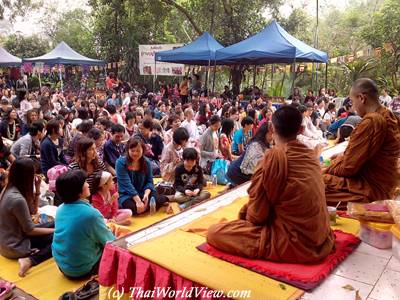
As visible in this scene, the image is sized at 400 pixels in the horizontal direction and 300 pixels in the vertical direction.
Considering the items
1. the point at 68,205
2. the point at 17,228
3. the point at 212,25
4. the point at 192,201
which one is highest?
the point at 212,25

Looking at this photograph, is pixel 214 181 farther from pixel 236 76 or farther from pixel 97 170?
pixel 236 76

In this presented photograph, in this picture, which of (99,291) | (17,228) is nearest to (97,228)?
(99,291)

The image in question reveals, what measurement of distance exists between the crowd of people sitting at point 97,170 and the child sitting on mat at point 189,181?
0.04 ft

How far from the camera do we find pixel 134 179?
171 inches

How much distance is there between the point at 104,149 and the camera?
16.6ft

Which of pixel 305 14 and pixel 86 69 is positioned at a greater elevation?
pixel 305 14

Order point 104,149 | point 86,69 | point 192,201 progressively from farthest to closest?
1. point 86,69
2. point 104,149
3. point 192,201

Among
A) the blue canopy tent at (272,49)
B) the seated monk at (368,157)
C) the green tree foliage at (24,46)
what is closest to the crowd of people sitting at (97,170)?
the seated monk at (368,157)

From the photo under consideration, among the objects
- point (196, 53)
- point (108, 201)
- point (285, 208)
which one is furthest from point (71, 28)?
point (285, 208)

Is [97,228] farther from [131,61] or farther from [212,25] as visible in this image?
[131,61]

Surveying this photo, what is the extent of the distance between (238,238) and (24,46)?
25409 mm

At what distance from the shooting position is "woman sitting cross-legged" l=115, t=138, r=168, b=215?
4.14 metres

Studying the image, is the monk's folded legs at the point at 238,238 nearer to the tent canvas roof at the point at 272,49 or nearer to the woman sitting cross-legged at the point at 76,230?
the woman sitting cross-legged at the point at 76,230

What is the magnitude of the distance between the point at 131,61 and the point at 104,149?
12593 millimetres
